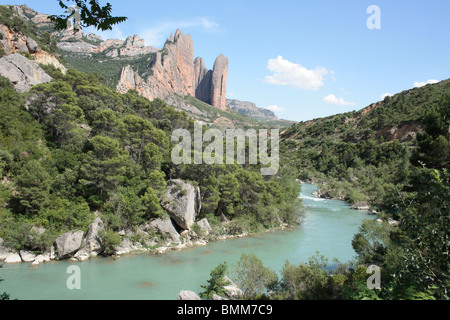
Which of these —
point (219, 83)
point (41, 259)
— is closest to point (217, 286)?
point (41, 259)

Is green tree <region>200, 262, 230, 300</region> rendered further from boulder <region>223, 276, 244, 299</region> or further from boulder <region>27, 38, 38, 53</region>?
boulder <region>27, 38, 38, 53</region>

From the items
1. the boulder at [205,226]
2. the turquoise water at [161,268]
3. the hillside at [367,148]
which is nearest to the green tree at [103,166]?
the turquoise water at [161,268]

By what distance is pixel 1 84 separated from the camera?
77.6 feet

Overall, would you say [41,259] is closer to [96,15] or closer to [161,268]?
[161,268]

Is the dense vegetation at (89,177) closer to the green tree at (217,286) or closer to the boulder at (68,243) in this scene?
the boulder at (68,243)

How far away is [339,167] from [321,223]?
29085mm

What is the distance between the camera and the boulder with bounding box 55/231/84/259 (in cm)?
1588

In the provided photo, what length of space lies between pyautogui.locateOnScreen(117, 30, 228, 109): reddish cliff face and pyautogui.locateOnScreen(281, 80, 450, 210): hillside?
1777 inches

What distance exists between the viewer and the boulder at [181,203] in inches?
829

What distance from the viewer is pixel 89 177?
19.5m

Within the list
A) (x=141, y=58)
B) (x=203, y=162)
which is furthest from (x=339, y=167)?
(x=141, y=58)

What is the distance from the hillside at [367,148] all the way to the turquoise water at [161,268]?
1605 centimetres

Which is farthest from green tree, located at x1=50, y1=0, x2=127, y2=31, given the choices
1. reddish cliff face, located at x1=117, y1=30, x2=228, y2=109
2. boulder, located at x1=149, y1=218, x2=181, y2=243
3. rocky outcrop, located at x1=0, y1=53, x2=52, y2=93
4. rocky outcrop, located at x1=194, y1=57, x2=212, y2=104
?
rocky outcrop, located at x1=194, y1=57, x2=212, y2=104
